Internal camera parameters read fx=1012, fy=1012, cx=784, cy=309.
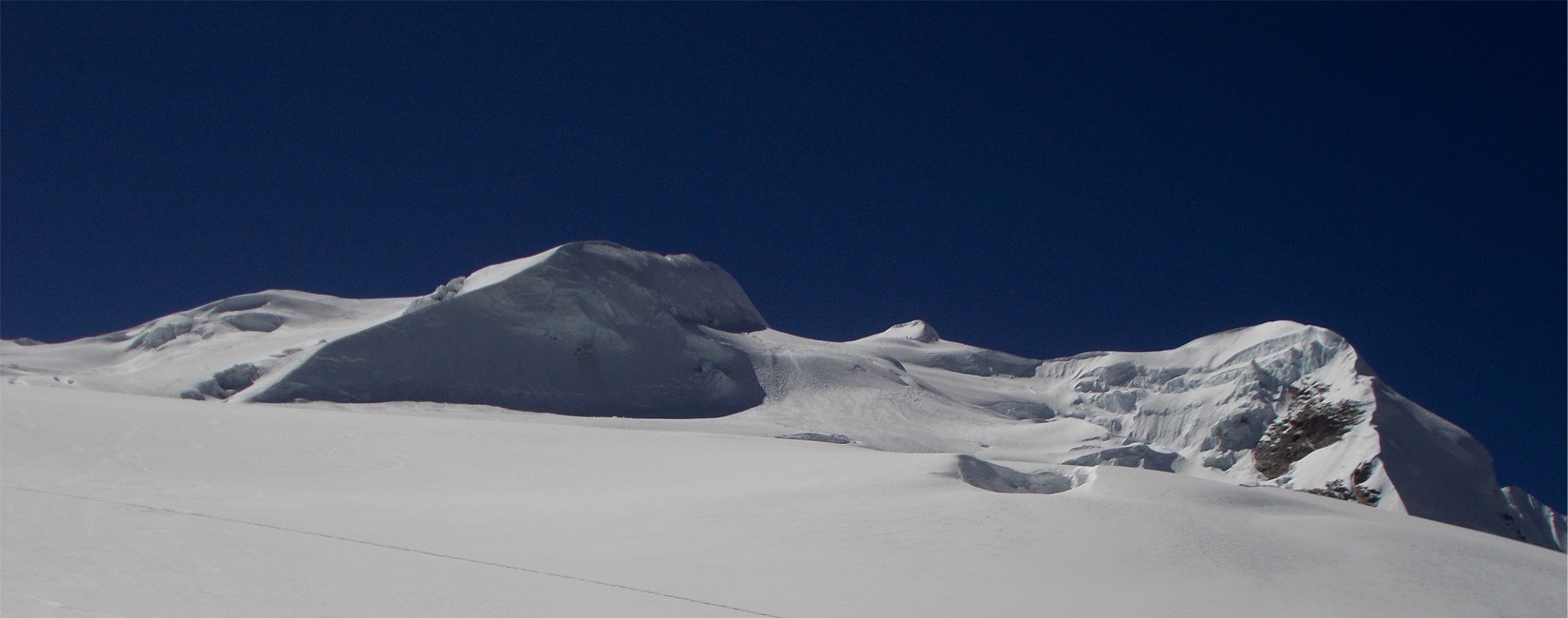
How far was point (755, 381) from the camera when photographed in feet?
134

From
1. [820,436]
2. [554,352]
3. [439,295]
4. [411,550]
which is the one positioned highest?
[439,295]

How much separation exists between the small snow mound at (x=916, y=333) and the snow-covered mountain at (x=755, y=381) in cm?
905

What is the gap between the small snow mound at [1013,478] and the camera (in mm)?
13234

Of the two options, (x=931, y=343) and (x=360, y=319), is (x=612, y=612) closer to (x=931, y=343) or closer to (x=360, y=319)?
(x=360, y=319)

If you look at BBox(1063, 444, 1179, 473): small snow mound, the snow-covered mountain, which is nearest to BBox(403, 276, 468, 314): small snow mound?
the snow-covered mountain

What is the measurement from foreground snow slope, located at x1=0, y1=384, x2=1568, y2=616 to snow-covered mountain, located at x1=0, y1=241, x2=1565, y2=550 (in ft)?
52.3

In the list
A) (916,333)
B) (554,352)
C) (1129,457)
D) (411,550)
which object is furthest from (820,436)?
(916,333)

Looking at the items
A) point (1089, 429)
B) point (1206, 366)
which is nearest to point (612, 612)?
point (1089, 429)

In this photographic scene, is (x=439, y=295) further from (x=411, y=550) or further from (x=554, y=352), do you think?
(x=411, y=550)

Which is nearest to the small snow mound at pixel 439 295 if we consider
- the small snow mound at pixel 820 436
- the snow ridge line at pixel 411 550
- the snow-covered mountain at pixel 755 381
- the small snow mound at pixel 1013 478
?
the snow-covered mountain at pixel 755 381

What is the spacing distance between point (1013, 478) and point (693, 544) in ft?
17.9

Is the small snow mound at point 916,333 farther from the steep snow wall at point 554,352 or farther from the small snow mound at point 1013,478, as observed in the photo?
the small snow mound at point 1013,478

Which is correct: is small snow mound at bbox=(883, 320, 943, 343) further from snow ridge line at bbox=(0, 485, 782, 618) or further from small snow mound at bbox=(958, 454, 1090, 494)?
snow ridge line at bbox=(0, 485, 782, 618)

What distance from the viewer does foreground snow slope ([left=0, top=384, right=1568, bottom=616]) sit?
23.1 ft
